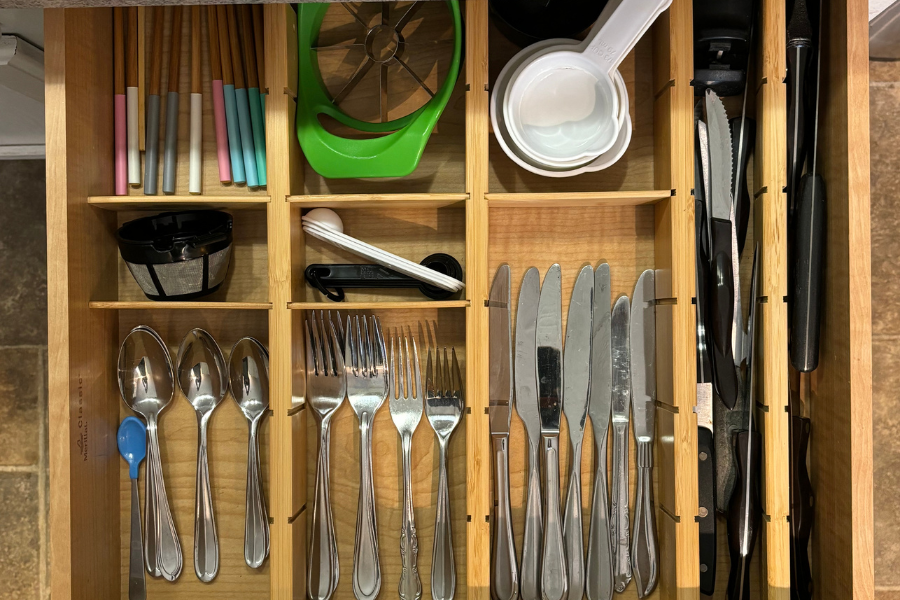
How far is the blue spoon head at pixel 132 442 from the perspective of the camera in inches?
39.1

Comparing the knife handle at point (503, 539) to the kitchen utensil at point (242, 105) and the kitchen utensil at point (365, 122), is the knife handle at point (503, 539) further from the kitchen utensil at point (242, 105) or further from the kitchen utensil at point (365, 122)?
the kitchen utensil at point (242, 105)

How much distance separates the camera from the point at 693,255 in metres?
0.90

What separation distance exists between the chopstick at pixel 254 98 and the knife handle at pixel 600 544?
673 mm

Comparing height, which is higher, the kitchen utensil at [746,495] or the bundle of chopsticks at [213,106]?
the bundle of chopsticks at [213,106]

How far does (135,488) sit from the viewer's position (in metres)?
0.99

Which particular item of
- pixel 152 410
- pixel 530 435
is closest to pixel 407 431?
pixel 530 435

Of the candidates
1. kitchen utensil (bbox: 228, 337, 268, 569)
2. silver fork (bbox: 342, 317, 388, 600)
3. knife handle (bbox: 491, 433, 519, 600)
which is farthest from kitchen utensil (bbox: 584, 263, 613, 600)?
kitchen utensil (bbox: 228, 337, 268, 569)

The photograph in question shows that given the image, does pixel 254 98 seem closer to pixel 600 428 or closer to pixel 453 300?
pixel 453 300

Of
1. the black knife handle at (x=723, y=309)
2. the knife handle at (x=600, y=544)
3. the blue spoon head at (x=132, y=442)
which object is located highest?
the black knife handle at (x=723, y=309)

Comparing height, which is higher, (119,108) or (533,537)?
(119,108)

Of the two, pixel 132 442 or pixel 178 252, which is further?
pixel 132 442

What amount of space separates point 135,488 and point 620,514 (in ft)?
2.51

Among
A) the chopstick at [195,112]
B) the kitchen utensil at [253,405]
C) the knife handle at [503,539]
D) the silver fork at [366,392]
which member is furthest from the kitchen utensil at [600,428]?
the chopstick at [195,112]

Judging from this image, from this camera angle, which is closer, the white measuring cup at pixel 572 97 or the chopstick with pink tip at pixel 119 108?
the white measuring cup at pixel 572 97
